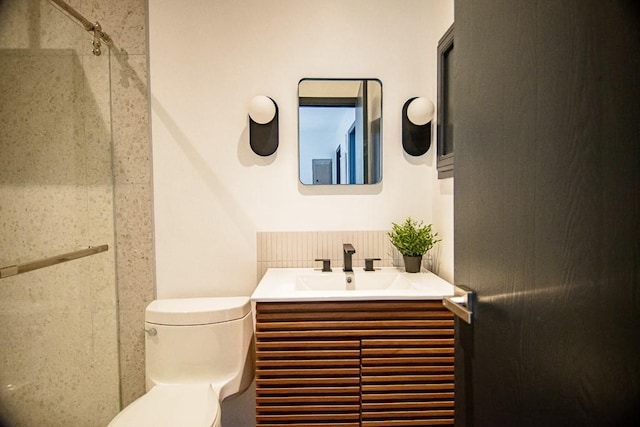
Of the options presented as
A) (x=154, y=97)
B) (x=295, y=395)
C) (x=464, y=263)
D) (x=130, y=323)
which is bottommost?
(x=295, y=395)

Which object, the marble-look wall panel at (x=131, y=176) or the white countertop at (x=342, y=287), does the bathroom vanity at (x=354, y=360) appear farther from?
the marble-look wall panel at (x=131, y=176)

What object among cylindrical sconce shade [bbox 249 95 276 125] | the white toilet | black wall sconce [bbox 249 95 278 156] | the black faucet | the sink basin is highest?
cylindrical sconce shade [bbox 249 95 276 125]

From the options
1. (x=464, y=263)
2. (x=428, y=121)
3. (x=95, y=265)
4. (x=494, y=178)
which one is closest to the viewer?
(x=494, y=178)

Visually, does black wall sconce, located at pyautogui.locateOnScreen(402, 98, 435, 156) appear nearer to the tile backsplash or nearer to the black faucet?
the tile backsplash

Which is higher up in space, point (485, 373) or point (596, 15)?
point (596, 15)

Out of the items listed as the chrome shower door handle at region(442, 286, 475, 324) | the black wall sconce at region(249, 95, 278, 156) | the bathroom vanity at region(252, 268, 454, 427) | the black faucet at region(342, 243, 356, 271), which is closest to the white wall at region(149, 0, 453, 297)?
the black wall sconce at region(249, 95, 278, 156)

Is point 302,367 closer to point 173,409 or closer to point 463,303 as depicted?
point 173,409

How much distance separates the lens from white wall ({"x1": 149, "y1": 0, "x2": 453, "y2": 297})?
5.81 ft

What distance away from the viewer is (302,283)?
1.67 m

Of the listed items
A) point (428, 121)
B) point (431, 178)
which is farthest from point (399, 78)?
point (431, 178)

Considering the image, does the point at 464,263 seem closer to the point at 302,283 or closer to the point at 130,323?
the point at 302,283

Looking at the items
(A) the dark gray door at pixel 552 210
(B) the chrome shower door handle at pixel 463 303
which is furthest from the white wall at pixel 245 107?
(A) the dark gray door at pixel 552 210

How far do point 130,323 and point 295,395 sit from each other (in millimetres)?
985

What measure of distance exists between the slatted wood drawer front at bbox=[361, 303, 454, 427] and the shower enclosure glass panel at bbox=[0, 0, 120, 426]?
1.25 m
